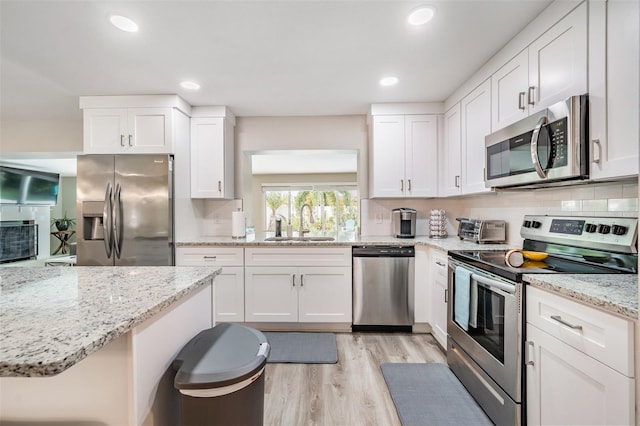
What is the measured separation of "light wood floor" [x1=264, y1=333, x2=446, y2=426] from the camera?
1709 millimetres

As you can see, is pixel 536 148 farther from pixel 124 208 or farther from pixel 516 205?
pixel 124 208

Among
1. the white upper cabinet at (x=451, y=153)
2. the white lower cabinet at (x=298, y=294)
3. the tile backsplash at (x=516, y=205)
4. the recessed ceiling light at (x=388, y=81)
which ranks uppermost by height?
the recessed ceiling light at (x=388, y=81)

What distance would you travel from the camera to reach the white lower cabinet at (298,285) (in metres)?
2.86

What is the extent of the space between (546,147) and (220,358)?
182cm

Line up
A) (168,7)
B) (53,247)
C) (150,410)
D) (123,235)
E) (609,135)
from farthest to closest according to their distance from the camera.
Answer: (53,247) < (123,235) < (168,7) < (609,135) < (150,410)

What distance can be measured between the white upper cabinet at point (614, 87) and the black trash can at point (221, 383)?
5.33ft

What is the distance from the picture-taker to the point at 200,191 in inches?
124

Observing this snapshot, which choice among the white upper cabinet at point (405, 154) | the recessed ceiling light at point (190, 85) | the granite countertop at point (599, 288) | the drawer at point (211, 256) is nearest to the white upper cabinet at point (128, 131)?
the recessed ceiling light at point (190, 85)

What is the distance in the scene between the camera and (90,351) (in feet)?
2.08

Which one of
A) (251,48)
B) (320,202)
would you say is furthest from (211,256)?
(320,202)

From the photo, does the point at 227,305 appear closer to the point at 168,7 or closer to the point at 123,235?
the point at 123,235

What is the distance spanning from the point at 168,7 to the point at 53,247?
7.66m

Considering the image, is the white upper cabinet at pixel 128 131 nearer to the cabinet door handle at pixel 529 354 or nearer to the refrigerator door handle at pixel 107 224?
the refrigerator door handle at pixel 107 224

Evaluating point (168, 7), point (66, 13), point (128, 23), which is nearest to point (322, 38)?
point (168, 7)
